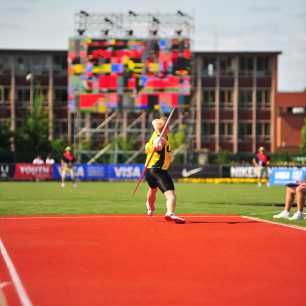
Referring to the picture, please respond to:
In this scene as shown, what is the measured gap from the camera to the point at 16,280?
26.3 feet

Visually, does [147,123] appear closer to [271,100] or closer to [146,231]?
[271,100]

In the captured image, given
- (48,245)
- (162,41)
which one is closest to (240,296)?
(48,245)

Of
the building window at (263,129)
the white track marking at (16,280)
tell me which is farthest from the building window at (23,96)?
the white track marking at (16,280)

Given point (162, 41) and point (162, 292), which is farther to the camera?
point (162, 41)

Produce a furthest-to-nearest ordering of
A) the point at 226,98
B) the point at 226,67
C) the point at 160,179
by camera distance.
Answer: the point at 226,98, the point at 226,67, the point at 160,179

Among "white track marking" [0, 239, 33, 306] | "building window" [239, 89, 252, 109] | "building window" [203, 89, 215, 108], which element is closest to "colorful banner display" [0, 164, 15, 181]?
"white track marking" [0, 239, 33, 306]

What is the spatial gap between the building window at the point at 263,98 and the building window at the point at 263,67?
1.96m

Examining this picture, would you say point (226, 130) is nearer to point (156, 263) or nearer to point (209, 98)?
point (209, 98)

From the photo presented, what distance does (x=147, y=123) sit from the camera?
280 feet

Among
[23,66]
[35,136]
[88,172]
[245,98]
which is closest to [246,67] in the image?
[245,98]

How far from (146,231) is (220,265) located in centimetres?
416

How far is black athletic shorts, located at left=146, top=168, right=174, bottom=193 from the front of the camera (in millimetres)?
15117

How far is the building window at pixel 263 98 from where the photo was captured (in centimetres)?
9169

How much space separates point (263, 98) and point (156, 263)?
84.1 meters
